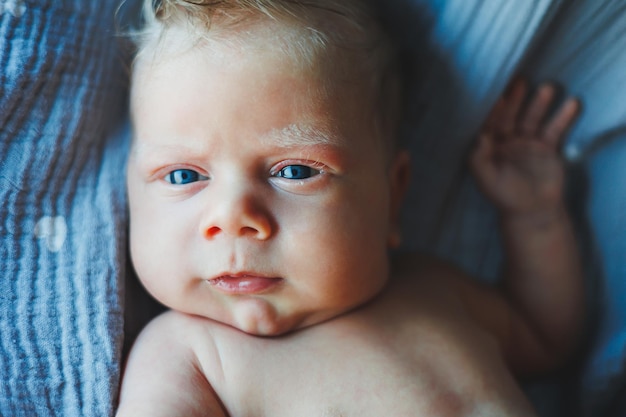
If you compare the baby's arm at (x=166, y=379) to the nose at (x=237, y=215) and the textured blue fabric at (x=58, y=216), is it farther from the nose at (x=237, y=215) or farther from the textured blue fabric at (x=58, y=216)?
the nose at (x=237, y=215)

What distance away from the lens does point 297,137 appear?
107cm

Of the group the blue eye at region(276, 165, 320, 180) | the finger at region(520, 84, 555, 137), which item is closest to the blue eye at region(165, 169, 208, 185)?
the blue eye at region(276, 165, 320, 180)

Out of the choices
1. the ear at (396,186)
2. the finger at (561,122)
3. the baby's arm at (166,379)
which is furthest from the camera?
the finger at (561,122)

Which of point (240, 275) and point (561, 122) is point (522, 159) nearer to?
point (561, 122)

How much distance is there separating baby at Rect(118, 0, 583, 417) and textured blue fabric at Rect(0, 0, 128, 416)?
0.05m

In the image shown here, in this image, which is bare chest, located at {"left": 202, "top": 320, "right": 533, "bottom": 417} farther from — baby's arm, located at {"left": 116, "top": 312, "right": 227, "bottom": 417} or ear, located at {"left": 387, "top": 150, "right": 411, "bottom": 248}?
ear, located at {"left": 387, "top": 150, "right": 411, "bottom": 248}

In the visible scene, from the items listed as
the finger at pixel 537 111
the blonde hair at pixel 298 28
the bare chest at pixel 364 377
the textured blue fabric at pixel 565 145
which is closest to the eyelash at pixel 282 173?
the blonde hair at pixel 298 28

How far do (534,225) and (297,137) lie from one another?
60 centimetres

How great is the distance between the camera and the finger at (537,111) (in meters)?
1.40

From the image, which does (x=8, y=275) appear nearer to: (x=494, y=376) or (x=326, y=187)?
(x=326, y=187)

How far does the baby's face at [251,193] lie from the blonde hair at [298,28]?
0.03 meters

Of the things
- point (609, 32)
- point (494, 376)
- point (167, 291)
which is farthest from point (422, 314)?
point (609, 32)

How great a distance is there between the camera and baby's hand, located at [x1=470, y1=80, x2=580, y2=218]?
4.70ft

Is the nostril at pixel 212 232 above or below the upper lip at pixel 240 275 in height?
above
